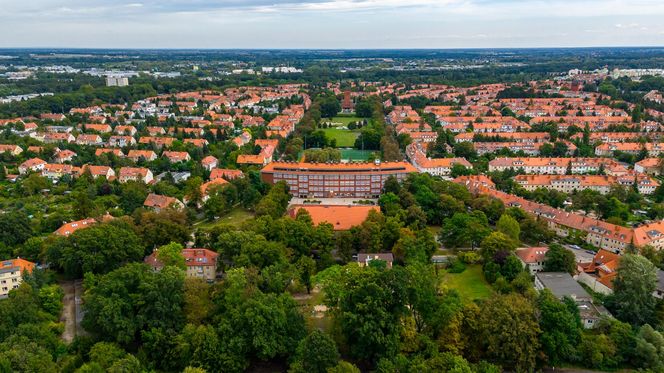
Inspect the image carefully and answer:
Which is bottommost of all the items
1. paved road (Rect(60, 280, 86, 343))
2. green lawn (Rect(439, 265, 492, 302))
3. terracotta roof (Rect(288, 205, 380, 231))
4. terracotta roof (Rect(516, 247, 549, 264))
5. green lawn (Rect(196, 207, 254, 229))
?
paved road (Rect(60, 280, 86, 343))

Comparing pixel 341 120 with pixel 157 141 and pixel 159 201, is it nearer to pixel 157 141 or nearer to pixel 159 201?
pixel 157 141

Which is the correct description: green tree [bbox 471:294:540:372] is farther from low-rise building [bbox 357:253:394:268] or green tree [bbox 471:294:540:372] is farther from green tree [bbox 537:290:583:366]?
low-rise building [bbox 357:253:394:268]

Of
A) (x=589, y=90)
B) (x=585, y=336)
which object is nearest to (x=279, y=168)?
(x=585, y=336)

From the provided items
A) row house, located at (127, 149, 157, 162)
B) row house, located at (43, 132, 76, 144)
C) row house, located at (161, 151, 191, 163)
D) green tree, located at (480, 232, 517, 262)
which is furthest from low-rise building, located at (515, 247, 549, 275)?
row house, located at (43, 132, 76, 144)

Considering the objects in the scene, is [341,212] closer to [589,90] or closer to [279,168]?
[279,168]

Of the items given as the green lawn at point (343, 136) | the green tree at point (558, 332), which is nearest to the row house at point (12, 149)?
the green lawn at point (343, 136)

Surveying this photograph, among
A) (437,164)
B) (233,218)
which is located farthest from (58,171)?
(437,164)
